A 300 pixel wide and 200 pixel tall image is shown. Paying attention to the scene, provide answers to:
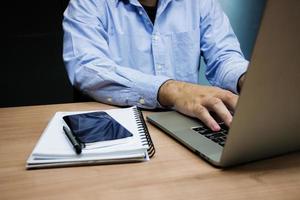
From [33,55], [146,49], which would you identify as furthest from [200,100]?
[33,55]

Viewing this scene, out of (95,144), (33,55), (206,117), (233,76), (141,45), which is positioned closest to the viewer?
(95,144)

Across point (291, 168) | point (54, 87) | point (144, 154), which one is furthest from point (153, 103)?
point (54, 87)

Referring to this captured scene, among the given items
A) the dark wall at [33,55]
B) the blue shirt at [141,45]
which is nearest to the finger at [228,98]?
the blue shirt at [141,45]

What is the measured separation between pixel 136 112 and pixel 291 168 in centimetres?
38

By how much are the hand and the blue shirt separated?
0.09 m

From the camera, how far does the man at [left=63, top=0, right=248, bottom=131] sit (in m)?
0.99

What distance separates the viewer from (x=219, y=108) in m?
0.77

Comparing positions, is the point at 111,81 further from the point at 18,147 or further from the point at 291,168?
the point at 291,168

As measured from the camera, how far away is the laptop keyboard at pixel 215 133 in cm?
69

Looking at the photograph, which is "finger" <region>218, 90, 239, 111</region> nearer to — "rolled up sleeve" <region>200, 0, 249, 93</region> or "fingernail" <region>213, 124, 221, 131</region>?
"fingernail" <region>213, 124, 221, 131</region>

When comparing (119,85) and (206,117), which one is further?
(119,85)

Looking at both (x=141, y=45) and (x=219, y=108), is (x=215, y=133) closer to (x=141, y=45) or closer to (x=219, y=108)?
(x=219, y=108)

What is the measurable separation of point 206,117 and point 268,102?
24cm

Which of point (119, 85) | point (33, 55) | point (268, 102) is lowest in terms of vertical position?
point (33, 55)
